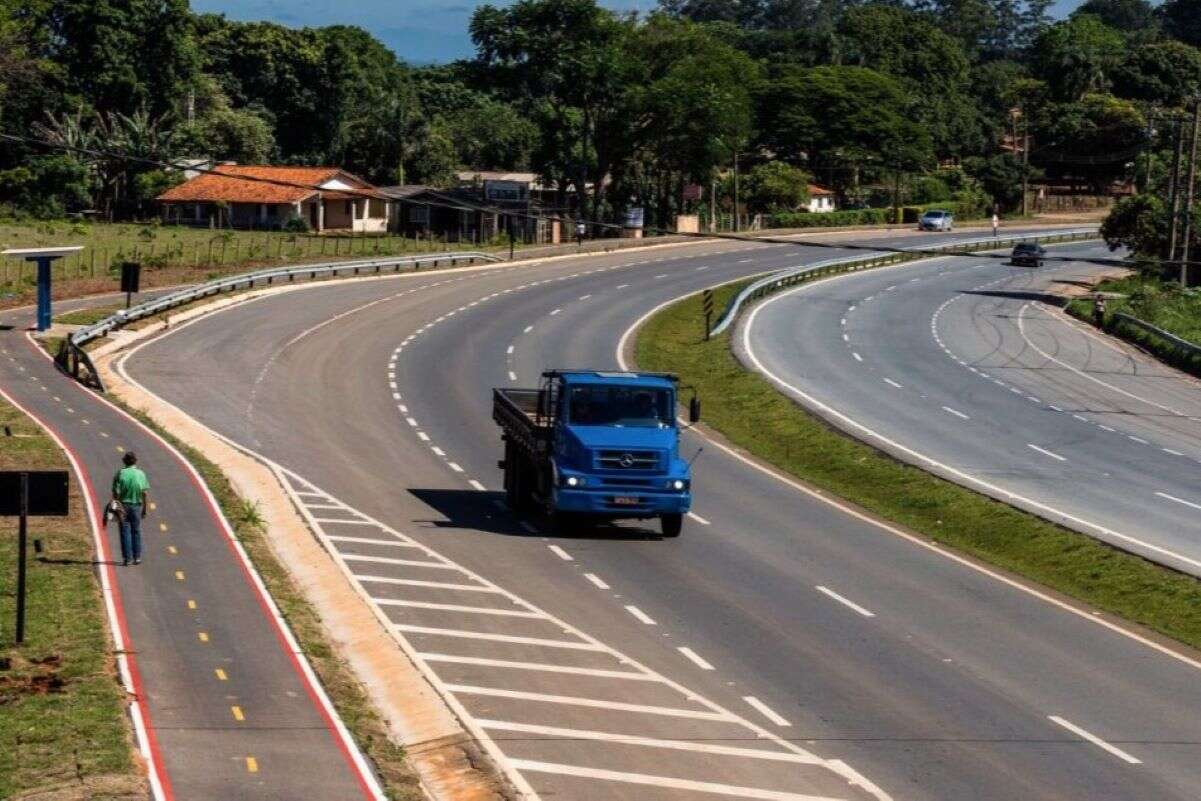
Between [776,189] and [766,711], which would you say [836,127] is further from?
[766,711]

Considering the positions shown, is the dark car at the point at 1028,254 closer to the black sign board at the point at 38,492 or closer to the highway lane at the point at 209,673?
the highway lane at the point at 209,673

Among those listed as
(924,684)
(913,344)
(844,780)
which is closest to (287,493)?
(924,684)

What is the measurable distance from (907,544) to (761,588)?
5.90m

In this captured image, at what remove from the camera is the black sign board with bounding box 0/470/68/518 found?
24938 millimetres

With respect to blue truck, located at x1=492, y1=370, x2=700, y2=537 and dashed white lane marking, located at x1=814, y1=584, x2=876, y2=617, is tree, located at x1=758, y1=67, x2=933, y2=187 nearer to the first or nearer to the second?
blue truck, located at x1=492, y1=370, x2=700, y2=537

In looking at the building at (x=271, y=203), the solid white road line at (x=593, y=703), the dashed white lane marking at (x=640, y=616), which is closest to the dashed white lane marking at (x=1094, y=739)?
the solid white road line at (x=593, y=703)

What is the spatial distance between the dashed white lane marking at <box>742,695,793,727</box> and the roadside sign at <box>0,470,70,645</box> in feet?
31.9

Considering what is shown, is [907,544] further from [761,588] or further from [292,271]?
[292,271]

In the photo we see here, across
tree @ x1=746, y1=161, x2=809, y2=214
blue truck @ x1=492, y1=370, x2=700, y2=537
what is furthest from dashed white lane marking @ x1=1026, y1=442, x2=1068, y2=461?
tree @ x1=746, y1=161, x2=809, y2=214

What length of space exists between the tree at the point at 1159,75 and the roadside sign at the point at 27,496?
182 meters

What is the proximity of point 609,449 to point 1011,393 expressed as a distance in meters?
28.4

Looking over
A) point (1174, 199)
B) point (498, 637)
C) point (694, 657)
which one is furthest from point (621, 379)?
point (1174, 199)

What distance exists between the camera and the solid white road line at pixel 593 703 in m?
22.1

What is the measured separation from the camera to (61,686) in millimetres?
22172
